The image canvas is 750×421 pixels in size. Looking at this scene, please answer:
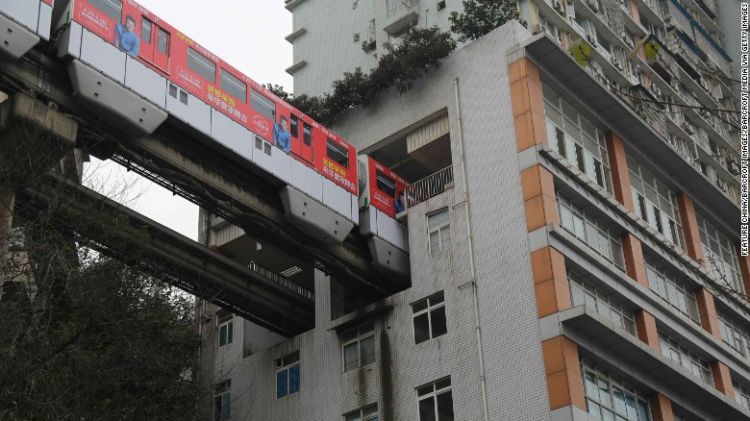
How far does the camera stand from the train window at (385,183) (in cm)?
3250

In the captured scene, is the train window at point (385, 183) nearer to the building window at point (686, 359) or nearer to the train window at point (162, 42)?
the train window at point (162, 42)

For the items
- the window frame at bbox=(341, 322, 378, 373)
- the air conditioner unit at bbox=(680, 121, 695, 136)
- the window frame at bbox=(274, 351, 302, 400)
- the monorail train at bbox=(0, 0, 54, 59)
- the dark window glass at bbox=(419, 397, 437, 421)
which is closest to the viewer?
the monorail train at bbox=(0, 0, 54, 59)

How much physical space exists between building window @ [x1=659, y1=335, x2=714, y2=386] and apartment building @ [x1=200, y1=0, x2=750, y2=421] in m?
0.07

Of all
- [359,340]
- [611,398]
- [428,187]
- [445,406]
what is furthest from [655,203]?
[445,406]

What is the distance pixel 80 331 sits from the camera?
20.2 meters

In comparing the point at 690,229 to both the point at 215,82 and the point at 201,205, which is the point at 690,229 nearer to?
the point at 201,205

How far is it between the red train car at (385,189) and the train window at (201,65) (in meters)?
6.54

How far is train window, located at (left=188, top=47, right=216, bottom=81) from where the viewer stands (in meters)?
27.0

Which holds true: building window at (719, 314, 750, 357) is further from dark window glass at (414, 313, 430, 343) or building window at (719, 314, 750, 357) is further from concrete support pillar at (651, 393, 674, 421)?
dark window glass at (414, 313, 430, 343)

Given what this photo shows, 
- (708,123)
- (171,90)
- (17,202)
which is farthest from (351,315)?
(708,123)

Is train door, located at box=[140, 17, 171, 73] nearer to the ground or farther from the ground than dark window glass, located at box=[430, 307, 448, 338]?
farther from the ground

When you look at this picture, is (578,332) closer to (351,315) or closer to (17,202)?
(351,315)

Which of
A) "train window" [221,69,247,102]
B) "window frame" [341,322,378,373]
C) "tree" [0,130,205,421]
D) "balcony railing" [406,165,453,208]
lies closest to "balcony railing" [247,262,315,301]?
"window frame" [341,322,378,373]

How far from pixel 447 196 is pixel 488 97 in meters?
3.31
